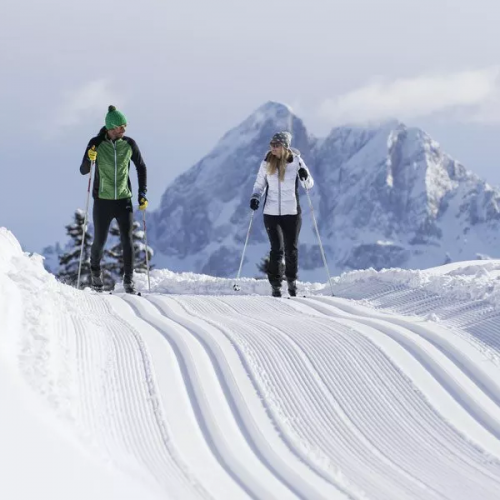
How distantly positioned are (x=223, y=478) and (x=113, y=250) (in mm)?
32374

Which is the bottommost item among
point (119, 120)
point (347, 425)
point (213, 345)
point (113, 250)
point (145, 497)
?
point (145, 497)

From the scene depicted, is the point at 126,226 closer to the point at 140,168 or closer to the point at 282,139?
the point at 140,168

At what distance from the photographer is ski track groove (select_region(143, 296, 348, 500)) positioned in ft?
18.2

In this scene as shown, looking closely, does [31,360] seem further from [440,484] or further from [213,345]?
[440,484]

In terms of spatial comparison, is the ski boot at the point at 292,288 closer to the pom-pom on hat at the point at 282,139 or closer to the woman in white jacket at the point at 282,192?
the woman in white jacket at the point at 282,192

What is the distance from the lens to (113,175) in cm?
1178

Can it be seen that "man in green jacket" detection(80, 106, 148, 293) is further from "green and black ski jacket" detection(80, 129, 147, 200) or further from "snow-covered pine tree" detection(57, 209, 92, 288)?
"snow-covered pine tree" detection(57, 209, 92, 288)

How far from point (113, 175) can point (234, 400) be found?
569 centimetres

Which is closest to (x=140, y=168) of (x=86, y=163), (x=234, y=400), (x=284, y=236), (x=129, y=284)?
(x=86, y=163)

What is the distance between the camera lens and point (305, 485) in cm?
552

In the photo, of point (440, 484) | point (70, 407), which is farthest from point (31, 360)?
point (440, 484)

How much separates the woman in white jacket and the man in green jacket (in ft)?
5.93

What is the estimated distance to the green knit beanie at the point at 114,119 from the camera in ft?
37.8

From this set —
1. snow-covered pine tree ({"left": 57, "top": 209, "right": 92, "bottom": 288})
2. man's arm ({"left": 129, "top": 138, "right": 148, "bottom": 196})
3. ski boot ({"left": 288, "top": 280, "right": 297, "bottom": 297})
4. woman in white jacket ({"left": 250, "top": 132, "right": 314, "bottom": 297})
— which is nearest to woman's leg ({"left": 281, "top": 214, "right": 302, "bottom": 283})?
woman in white jacket ({"left": 250, "top": 132, "right": 314, "bottom": 297})
